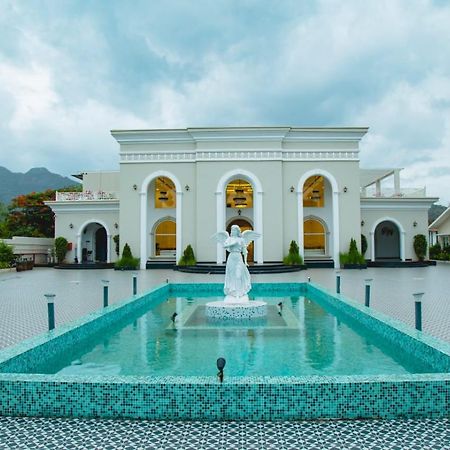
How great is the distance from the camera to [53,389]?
4.24m

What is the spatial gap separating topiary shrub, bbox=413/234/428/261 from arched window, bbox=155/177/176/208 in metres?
15.1

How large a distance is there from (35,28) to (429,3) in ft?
44.0

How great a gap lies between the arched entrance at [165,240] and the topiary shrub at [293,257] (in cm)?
824

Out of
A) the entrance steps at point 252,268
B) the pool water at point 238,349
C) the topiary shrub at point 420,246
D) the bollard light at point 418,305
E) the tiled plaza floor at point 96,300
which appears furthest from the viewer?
the topiary shrub at point 420,246

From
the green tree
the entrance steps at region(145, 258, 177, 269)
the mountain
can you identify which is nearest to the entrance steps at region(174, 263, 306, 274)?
the entrance steps at region(145, 258, 177, 269)

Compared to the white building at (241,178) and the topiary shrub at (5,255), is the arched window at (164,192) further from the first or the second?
the topiary shrub at (5,255)

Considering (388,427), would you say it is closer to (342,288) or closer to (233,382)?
(233,382)

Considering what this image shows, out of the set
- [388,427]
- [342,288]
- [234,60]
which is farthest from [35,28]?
[388,427]

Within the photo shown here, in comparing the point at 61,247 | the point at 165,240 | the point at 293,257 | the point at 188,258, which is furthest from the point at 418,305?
the point at 61,247

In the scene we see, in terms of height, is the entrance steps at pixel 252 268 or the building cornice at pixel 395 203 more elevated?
the building cornice at pixel 395 203

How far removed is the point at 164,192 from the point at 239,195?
15.5ft

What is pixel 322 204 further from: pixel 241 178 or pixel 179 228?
pixel 179 228

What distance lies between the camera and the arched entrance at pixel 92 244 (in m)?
27.5

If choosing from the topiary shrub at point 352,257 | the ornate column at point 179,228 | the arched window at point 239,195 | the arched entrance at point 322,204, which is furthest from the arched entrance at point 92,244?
the topiary shrub at point 352,257
